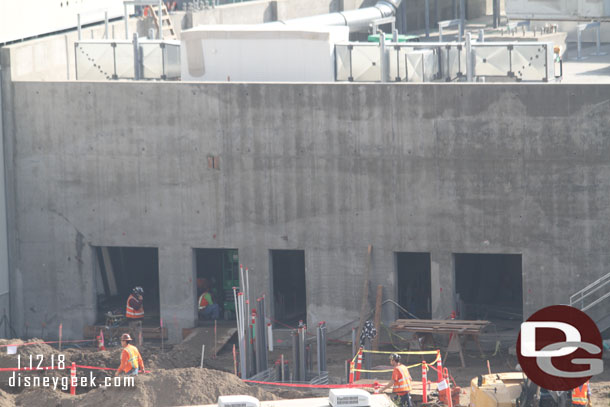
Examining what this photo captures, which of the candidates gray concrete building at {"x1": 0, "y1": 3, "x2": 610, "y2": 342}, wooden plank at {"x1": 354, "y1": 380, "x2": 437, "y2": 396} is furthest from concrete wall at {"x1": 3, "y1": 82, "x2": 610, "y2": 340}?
wooden plank at {"x1": 354, "y1": 380, "x2": 437, "y2": 396}

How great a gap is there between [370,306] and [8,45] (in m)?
10.9

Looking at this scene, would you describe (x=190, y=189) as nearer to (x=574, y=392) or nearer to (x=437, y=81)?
(x=437, y=81)

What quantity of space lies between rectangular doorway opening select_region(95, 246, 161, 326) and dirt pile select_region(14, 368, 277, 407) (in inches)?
318

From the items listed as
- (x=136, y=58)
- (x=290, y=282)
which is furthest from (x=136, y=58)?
(x=290, y=282)

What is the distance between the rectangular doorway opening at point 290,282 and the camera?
32.3 metres

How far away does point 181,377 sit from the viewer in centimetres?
2375

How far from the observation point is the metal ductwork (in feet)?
134

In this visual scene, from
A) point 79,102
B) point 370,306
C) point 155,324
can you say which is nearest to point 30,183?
point 79,102

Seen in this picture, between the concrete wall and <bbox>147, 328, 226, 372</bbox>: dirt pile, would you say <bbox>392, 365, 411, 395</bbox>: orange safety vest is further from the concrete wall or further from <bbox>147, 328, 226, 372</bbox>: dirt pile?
the concrete wall

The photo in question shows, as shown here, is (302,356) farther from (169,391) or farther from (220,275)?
(220,275)

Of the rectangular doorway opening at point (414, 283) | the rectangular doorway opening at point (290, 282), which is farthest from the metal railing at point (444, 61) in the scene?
the rectangular doorway opening at point (290, 282)

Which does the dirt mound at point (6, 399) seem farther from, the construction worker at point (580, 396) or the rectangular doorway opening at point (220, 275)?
the construction worker at point (580, 396)

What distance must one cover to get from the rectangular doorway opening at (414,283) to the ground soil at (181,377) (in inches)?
70.1
